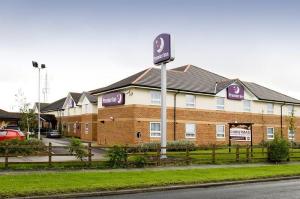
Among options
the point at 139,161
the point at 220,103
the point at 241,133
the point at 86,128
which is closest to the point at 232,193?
the point at 139,161

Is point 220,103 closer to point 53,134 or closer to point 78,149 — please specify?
point 78,149

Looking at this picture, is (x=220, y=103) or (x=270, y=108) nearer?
Result: (x=220, y=103)

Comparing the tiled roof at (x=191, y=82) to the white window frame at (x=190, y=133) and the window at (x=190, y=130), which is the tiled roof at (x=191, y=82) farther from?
the window at (x=190, y=130)

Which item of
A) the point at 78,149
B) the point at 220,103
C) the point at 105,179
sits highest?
the point at 220,103

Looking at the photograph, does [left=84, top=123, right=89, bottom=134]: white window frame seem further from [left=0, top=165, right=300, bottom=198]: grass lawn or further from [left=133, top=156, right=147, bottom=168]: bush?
[left=0, top=165, right=300, bottom=198]: grass lawn

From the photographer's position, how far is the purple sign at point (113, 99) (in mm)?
39750

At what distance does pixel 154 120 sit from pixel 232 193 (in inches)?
1000

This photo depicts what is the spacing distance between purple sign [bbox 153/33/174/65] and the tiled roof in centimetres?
1101

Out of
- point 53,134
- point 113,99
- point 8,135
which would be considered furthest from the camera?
point 53,134

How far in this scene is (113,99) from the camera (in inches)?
1628

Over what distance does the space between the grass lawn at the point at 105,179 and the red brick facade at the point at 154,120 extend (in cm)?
1876

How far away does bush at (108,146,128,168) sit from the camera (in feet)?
67.1

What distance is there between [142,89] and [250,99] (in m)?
15.1

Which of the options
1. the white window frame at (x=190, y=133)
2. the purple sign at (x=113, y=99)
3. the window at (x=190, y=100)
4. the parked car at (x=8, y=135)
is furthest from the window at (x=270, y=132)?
the parked car at (x=8, y=135)
